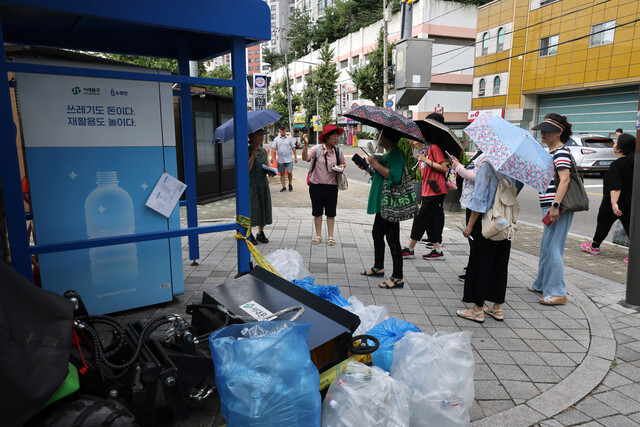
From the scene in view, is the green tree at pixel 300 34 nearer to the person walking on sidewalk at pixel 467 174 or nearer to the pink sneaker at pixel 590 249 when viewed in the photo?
the pink sneaker at pixel 590 249

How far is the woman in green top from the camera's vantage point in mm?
4500

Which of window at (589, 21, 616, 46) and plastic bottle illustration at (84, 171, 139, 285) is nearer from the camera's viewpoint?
plastic bottle illustration at (84, 171, 139, 285)

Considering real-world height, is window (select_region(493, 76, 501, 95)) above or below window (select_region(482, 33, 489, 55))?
below

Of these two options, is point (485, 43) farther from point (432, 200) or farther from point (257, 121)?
point (257, 121)

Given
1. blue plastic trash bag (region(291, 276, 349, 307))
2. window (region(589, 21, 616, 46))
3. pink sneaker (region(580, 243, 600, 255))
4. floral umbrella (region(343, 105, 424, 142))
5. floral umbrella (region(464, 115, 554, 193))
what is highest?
window (region(589, 21, 616, 46))

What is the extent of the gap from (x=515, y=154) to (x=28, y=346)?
3.29 meters

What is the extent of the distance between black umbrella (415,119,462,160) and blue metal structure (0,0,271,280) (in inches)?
91.0

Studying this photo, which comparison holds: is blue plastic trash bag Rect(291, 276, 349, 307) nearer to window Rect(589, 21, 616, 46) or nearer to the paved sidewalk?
the paved sidewalk

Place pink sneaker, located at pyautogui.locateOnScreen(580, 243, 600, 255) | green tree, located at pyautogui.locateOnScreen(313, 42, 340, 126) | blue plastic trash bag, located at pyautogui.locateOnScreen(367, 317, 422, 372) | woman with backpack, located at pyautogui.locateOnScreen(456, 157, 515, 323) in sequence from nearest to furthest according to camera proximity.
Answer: blue plastic trash bag, located at pyautogui.locateOnScreen(367, 317, 422, 372) → woman with backpack, located at pyautogui.locateOnScreen(456, 157, 515, 323) → pink sneaker, located at pyautogui.locateOnScreen(580, 243, 600, 255) → green tree, located at pyautogui.locateOnScreen(313, 42, 340, 126)

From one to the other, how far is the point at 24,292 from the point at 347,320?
1602mm

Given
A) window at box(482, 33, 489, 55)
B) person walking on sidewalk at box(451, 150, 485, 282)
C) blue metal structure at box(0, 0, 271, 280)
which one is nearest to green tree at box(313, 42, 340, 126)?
window at box(482, 33, 489, 55)

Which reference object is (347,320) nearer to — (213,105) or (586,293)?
(586,293)

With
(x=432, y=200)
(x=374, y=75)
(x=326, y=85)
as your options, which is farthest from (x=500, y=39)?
(x=432, y=200)

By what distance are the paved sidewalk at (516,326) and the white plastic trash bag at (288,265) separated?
835mm
